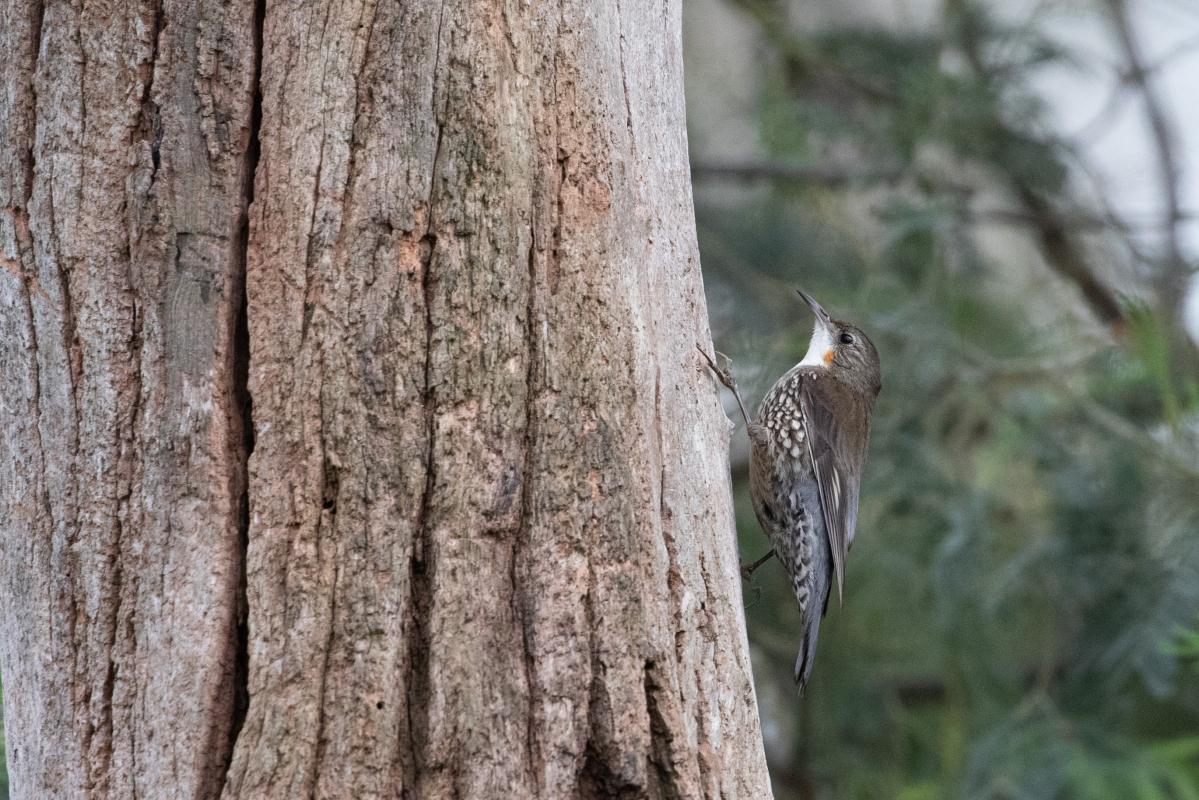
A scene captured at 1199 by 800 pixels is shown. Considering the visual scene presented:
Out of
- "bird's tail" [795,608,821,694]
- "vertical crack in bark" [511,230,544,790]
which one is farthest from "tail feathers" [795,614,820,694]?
"vertical crack in bark" [511,230,544,790]

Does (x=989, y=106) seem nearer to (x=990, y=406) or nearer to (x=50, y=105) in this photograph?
(x=990, y=406)

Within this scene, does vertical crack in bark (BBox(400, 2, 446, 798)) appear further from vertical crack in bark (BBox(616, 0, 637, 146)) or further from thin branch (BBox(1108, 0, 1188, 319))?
thin branch (BBox(1108, 0, 1188, 319))

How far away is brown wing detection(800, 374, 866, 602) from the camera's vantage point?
3.80 meters

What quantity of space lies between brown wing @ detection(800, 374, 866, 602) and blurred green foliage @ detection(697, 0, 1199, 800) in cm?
27

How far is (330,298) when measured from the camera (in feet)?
6.35

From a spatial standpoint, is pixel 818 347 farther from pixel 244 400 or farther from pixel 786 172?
pixel 244 400

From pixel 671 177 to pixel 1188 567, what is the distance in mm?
3242

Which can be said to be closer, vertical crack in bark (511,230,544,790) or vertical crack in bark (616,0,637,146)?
vertical crack in bark (511,230,544,790)

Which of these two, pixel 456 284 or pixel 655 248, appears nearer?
pixel 456 284

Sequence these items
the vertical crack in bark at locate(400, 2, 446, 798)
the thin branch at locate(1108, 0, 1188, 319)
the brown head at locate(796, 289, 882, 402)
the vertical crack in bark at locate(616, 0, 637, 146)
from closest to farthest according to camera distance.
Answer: the vertical crack in bark at locate(400, 2, 446, 798), the vertical crack in bark at locate(616, 0, 637, 146), the brown head at locate(796, 289, 882, 402), the thin branch at locate(1108, 0, 1188, 319)

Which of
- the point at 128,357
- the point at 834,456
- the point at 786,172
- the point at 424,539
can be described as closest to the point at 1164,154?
the point at 786,172

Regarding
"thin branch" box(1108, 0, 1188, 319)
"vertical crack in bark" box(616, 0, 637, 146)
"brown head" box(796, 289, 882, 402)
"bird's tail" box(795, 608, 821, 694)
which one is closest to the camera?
"vertical crack in bark" box(616, 0, 637, 146)

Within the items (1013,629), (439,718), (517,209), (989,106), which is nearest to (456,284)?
(517,209)

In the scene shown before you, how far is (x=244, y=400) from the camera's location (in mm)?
1946
